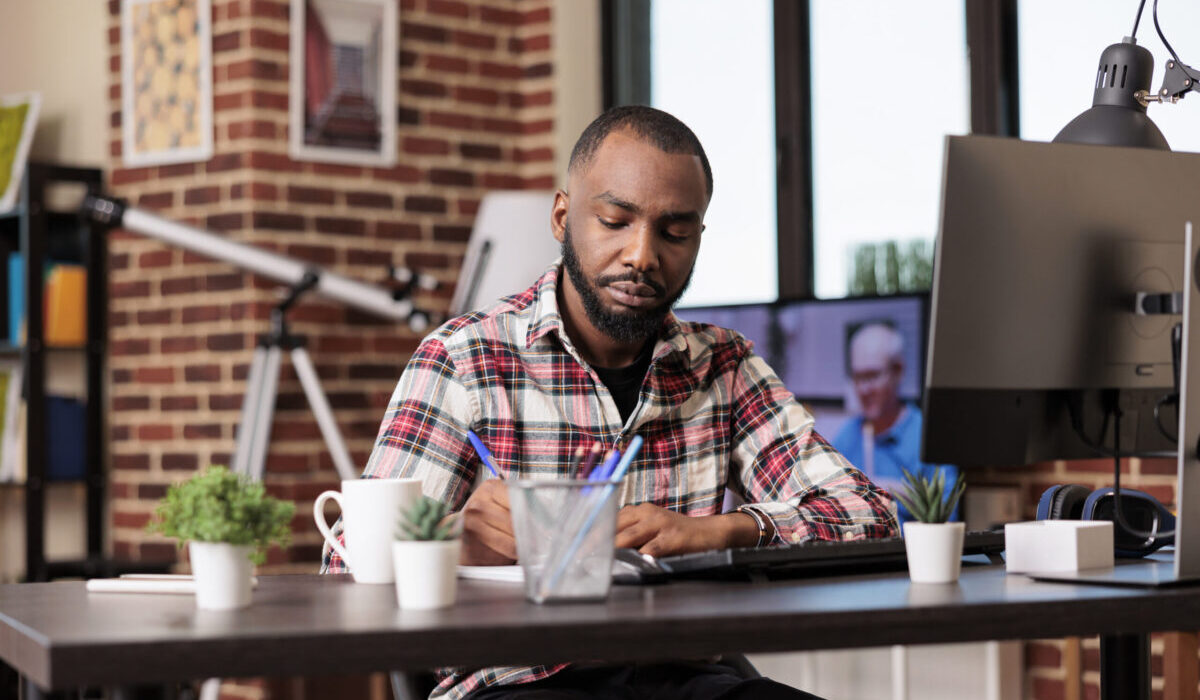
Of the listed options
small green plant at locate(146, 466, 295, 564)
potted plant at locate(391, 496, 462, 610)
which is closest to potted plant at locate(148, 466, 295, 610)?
small green plant at locate(146, 466, 295, 564)

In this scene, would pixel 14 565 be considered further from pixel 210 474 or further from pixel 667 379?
pixel 210 474

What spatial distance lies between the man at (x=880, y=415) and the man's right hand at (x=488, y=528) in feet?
5.65

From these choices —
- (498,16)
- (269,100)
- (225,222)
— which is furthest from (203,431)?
(498,16)

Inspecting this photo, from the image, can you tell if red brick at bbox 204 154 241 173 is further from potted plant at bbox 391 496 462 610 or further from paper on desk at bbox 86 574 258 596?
potted plant at bbox 391 496 462 610

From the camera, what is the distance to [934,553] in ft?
4.48

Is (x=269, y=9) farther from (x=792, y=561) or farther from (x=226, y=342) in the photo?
(x=792, y=561)

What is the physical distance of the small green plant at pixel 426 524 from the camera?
1.21 m

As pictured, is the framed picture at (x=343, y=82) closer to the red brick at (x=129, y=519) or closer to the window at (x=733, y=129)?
the window at (x=733, y=129)

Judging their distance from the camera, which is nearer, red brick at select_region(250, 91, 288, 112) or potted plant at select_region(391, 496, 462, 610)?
potted plant at select_region(391, 496, 462, 610)

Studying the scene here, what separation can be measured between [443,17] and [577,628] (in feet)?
10.3

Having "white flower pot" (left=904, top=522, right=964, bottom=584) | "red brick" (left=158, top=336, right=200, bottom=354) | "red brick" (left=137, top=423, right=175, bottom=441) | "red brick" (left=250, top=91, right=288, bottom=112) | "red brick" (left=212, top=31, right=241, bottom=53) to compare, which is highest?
"red brick" (left=212, top=31, right=241, bottom=53)

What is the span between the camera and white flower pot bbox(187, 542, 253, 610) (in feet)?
3.92

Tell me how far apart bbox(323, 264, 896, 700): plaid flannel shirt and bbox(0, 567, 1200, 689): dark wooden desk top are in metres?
0.32

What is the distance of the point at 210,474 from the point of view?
1.24m
